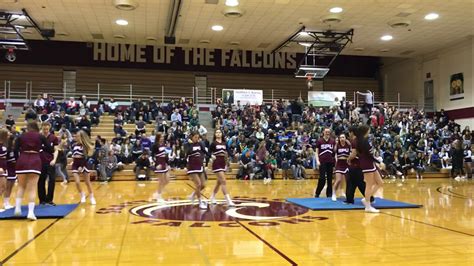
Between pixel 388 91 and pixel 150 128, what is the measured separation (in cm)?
1990

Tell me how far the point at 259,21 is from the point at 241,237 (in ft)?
54.5

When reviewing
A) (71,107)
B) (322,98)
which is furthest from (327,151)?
(322,98)

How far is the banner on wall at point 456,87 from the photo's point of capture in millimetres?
26891

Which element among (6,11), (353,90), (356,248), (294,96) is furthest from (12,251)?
(353,90)

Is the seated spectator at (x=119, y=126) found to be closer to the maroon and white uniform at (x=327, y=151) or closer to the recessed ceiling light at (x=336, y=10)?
the recessed ceiling light at (x=336, y=10)

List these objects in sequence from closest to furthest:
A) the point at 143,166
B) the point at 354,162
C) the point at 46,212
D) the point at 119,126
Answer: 1. the point at 46,212
2. the point at 354,162
3. the point at 143,166
4. the point at 119,126

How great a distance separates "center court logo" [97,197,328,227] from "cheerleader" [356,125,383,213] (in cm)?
132

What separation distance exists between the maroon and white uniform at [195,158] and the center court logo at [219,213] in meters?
0.84

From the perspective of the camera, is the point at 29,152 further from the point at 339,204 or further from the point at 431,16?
the point at 431,16

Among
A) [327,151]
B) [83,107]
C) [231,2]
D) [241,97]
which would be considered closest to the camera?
[327,151]

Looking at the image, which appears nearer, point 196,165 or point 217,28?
point 196,165

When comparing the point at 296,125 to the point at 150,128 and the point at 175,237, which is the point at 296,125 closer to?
the point at 150,128

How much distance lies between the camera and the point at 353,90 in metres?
35.0

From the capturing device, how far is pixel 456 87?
27.4 meters
